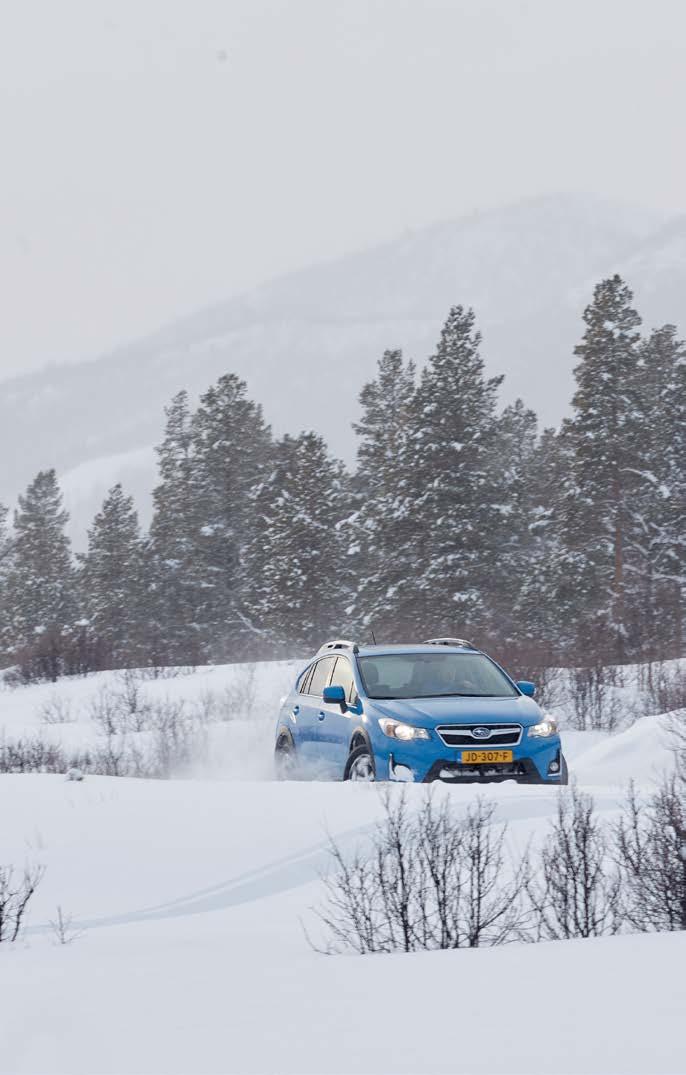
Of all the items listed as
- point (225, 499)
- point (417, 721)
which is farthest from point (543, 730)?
point (225, 499)

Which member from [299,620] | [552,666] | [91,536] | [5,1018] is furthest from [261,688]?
[91,536]

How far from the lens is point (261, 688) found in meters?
30.0

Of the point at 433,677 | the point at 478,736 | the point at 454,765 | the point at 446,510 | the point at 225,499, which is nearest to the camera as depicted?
the point at 454,765

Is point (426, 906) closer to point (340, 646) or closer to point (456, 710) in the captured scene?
point (456, 710)

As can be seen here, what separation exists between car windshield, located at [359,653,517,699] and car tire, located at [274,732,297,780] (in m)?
1.43

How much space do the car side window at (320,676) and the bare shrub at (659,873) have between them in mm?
5647

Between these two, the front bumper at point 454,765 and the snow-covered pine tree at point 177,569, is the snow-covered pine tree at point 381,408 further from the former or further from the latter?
the front bumper at point 454,765

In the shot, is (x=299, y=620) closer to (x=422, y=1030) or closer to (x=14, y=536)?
(x=14, y=536)

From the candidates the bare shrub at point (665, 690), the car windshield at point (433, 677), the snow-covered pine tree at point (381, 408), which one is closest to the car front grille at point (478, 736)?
the car windshield at point (433, 677)

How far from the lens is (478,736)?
10.9m

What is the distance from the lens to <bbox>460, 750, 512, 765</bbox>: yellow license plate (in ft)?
35.3

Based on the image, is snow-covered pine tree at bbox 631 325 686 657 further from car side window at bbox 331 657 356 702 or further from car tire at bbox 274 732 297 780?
car side window at bbox 331 657 356 702

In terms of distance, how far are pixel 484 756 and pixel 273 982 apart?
19.1 ft

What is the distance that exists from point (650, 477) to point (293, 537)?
14953 mm
